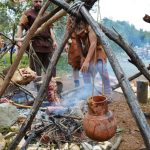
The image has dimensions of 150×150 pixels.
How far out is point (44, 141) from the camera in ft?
17.8

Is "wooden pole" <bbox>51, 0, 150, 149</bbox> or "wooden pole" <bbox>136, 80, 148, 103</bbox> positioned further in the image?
"wooden pole" <bbox>136, 80, 148, 103</bbox>

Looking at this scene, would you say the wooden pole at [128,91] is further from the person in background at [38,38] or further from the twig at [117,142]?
the person in background at [38,38]

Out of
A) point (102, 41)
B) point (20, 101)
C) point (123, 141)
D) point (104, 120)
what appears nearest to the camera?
point (102, 41)

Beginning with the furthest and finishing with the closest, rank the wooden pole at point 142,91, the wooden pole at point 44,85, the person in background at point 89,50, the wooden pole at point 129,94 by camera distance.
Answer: the wooden pole at point 142,91
the person in background at point 89,50
the wooden pole at point 44,85
the wooden pole at point 129,94

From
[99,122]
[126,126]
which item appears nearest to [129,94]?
[99,122]

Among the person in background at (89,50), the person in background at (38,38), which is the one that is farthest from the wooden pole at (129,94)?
the person in background at (38,38)

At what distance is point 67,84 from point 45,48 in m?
2.60

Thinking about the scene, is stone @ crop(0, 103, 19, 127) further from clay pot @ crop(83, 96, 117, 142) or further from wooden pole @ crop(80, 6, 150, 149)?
wooden pole @ crop(80, 6, 150, 149)

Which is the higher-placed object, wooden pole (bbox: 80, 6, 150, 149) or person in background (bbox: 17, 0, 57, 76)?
person in background (bbox: 17, 0, 57, 76)

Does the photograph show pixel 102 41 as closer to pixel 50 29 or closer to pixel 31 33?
pixel 31 33

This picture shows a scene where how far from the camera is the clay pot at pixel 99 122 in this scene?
140 inches

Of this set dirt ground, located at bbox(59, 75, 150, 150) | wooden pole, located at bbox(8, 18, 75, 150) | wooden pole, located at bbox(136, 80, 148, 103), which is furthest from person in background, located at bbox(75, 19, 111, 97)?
wooden pole, located at bbox(8, 18, 75, 150)

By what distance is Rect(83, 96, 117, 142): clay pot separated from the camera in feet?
11.7

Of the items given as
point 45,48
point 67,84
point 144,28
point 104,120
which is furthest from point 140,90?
point 144,28
